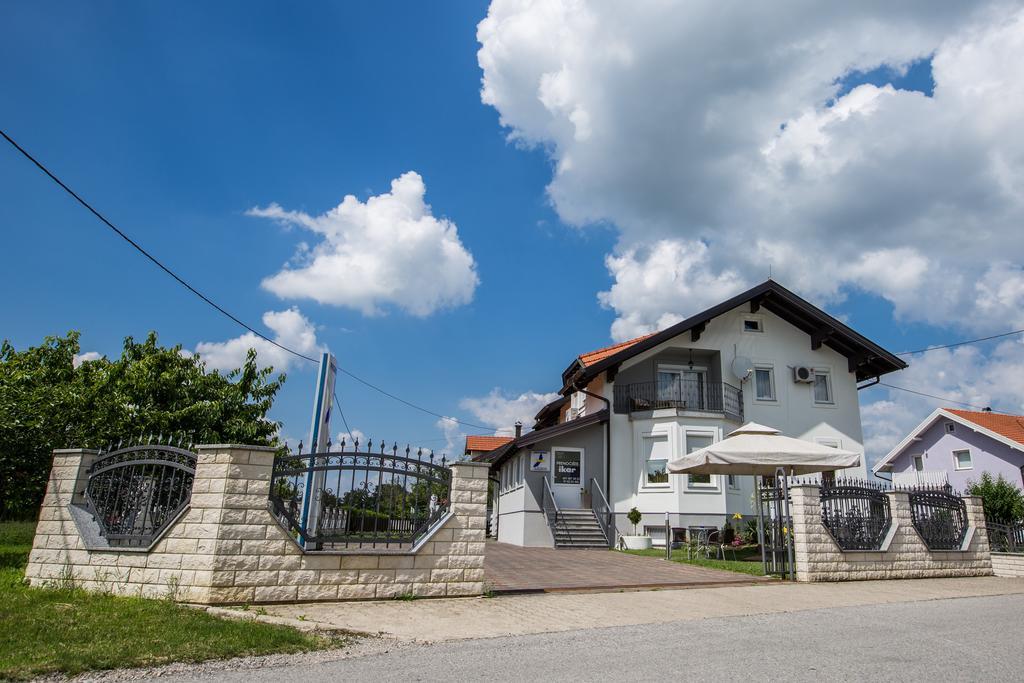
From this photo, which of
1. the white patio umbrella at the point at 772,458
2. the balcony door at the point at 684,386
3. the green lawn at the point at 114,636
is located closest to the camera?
the green lawn at the point at 114,636

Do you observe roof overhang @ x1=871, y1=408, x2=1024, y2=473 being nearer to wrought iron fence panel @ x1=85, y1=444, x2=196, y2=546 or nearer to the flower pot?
the flower pot

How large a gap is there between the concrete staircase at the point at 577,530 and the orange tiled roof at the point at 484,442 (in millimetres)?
18716

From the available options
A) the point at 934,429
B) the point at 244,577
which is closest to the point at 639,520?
the point at 244,577

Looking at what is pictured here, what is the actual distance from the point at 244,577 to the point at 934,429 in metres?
36.3

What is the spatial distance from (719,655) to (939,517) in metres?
10.0

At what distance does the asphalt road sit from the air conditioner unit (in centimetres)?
1700

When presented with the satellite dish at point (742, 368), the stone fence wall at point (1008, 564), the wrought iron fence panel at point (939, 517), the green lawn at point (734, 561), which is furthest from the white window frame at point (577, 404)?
the stone fence wall at point (1008, 564)

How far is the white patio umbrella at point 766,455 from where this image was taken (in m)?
12.0

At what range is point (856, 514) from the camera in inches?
453

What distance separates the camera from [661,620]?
22.5 feet

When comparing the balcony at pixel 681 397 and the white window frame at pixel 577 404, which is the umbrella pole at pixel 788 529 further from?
the white window frame at pixel 577 404

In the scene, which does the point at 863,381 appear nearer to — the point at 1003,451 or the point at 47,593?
the point at 1003,451

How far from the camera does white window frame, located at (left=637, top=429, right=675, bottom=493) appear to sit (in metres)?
20.3

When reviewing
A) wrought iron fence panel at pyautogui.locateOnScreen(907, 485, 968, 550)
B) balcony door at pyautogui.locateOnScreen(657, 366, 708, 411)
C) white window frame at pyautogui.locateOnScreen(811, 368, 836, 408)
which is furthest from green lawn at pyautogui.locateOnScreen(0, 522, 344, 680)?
white window frame at pyautogui.locateOnScreen(811, 368, 836, 408)
